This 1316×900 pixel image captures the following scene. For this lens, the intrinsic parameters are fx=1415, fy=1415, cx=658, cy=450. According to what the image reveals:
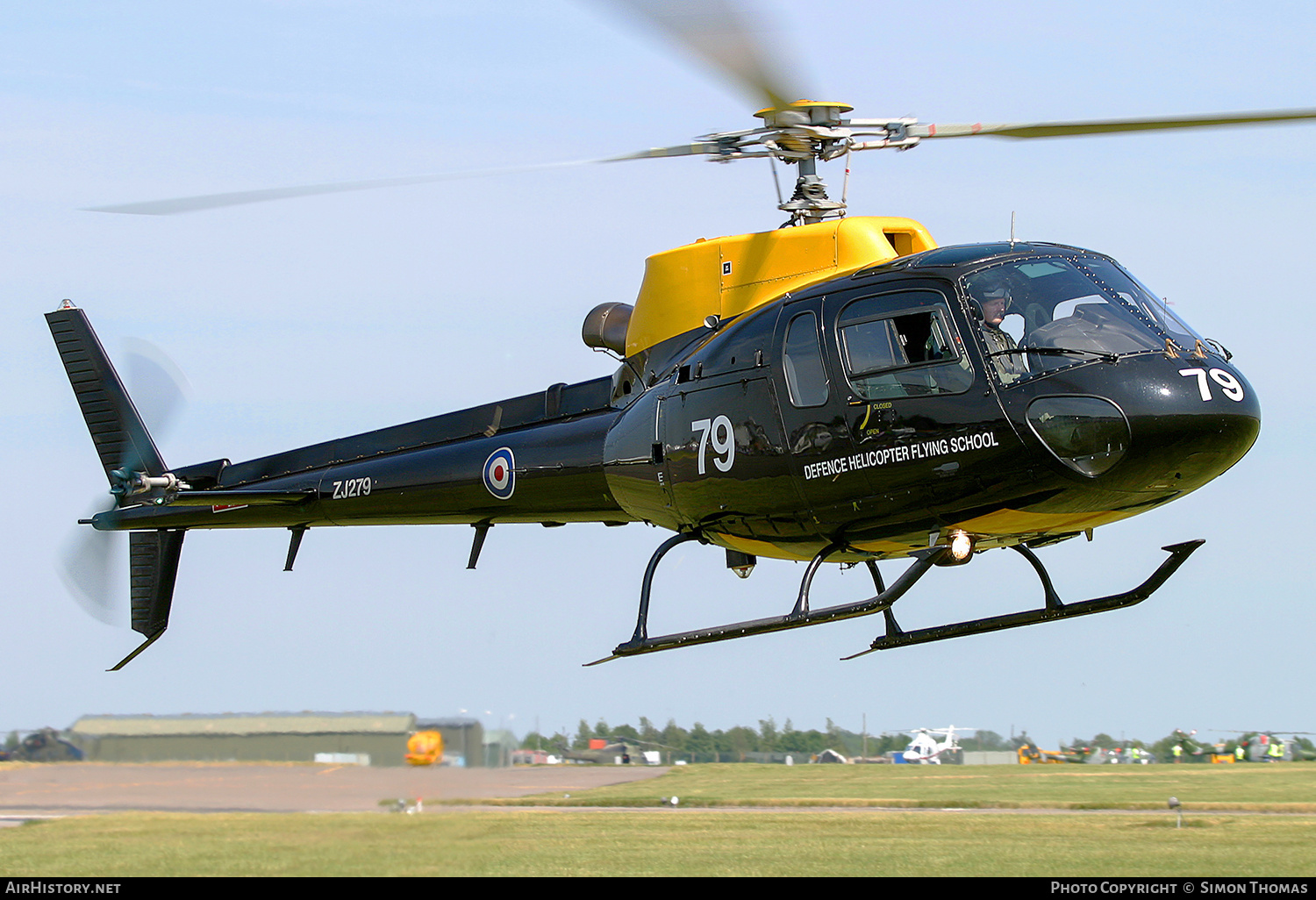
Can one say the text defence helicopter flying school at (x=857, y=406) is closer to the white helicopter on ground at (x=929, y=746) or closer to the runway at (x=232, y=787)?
the runway at (x=232, y=787)

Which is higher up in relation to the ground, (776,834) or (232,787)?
(232,787)

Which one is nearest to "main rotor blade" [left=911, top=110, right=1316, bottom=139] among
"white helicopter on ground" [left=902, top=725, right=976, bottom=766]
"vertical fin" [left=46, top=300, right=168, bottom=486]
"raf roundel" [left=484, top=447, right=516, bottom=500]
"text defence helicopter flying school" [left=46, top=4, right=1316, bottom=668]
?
"text defence helicopter flying school" [left=46, top=4, right=1316, bottom=668]

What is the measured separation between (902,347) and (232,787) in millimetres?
5324

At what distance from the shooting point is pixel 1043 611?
378 inches

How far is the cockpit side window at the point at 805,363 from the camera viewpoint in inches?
365

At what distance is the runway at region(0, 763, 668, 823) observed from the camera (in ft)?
29.3

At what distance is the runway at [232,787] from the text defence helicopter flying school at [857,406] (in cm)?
159

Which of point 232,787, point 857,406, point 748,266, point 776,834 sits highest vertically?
point 748,266

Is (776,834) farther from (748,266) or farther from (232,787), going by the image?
(232,787)

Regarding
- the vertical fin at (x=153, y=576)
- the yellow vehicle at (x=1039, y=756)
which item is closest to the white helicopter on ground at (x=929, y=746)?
the yellow vehicle at (x=1039, y=756)

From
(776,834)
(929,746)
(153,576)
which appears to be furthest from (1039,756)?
(153,576)

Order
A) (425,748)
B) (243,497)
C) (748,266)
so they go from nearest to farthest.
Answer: (425,748)
(748,266)
(243,497)

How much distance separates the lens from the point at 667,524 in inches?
426
